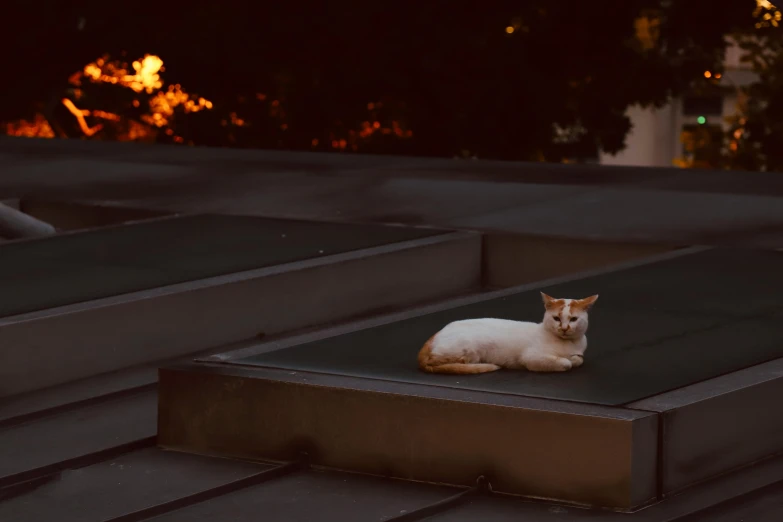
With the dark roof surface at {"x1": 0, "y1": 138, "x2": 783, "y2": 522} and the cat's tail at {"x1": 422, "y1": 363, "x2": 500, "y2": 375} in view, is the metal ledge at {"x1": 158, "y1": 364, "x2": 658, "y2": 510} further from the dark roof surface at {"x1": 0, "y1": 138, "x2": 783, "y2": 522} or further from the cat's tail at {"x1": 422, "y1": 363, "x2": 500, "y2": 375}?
the cat's tail at {"x1": 422, "y1": 363, "x2": 500, "y2": 375}

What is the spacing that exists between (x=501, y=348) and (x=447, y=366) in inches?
11.0

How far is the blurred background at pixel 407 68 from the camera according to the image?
26703mm

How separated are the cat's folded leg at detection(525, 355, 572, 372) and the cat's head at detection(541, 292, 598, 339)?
16 cm

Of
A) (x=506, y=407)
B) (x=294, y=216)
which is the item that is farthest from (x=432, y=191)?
(x=506, y=407)

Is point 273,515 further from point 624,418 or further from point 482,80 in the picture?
point 482,80

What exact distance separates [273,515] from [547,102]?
70.3 ft

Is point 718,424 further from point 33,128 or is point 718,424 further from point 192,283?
point 33,128

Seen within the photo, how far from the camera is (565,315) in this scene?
7320mm

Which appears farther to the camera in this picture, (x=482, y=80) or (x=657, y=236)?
(x=482, y=80)

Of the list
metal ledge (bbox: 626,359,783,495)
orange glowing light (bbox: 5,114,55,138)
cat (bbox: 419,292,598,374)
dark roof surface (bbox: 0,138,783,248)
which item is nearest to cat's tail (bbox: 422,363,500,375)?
cat (bbox: 419,292,598,374)

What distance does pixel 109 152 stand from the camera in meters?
18.5

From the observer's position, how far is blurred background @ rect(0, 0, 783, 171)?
87.6 ft

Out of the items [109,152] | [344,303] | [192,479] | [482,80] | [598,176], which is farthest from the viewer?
[482,80]

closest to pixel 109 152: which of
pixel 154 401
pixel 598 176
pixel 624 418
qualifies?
pixel 598 176
